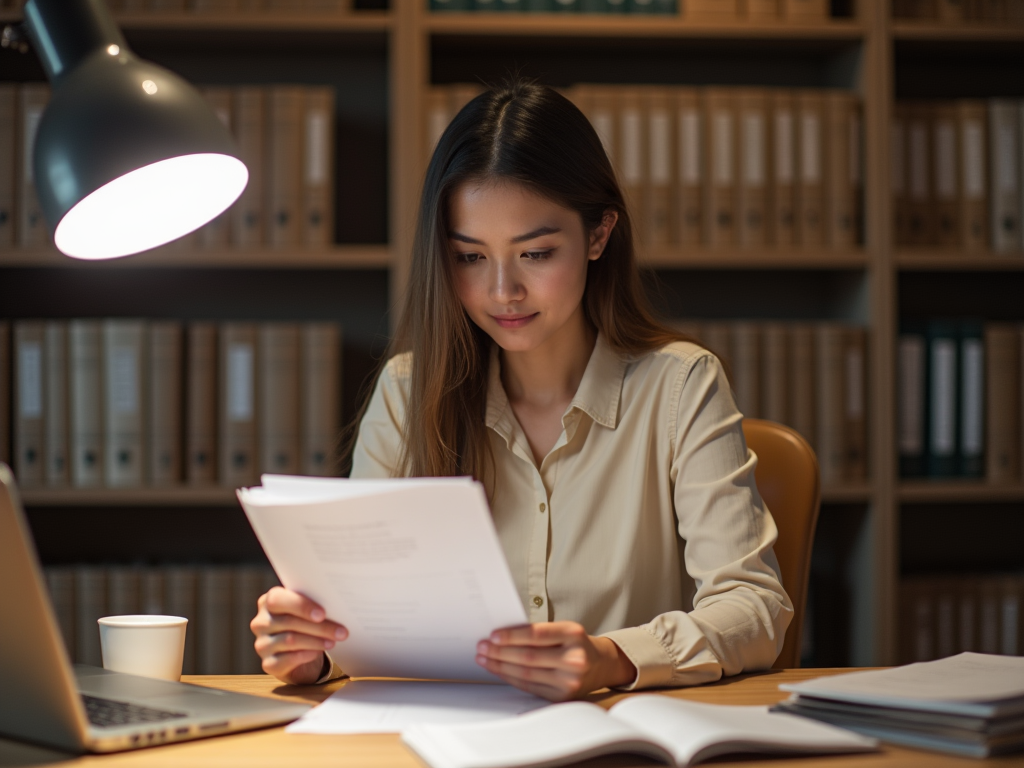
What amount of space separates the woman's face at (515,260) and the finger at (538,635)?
51 cm

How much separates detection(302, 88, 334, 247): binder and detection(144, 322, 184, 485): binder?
0.35 meters

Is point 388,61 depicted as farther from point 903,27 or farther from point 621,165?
point 903,27

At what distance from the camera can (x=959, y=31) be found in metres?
2.17

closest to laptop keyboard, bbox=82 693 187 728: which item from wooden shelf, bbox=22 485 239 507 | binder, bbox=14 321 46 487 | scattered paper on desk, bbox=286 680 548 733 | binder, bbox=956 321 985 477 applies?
scattered paper on desk, bbox=286 680 548 733

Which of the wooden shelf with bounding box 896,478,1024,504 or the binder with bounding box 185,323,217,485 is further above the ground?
the binder with bounding box 185,323,217,485

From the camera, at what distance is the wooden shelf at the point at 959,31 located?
7.13ft

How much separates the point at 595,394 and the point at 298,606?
57 cm

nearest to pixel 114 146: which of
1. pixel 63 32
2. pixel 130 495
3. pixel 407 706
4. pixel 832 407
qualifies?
pixel 63 32

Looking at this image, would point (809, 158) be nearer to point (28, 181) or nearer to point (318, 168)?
point (318, 168)

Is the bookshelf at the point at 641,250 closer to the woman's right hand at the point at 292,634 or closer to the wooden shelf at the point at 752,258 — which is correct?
the wooden shelf at the point at 752,258

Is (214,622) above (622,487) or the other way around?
the other way around

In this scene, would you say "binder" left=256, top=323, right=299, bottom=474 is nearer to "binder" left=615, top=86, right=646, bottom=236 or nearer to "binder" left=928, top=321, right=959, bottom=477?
"binder" left=615, top=86, right=646, bottom=236

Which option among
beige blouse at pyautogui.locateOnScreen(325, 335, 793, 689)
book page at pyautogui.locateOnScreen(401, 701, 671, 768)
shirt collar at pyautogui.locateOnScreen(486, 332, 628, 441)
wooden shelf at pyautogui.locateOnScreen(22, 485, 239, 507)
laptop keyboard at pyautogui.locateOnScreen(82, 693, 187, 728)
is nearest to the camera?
book page at pyautogui.locateOnScreen(401, 701, 671, 768)

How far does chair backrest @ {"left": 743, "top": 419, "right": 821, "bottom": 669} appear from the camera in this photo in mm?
1276
